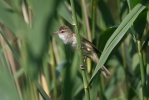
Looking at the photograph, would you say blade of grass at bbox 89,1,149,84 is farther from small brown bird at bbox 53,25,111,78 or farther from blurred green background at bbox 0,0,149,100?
small brown bird at bbox 53,25,111,78

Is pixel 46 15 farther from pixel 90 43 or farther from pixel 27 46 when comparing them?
pixel 90 43

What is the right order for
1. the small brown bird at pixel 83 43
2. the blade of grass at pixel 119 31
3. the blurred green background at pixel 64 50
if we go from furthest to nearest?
A: the small brown bird at pixel 83 43 → the blade of grass at pixel 119 31 → the blurred green background at pixel 64 50

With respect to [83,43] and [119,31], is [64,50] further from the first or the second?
[119,31]

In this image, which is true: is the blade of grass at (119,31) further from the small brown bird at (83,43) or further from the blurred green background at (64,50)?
the small brown bird at (83,43)

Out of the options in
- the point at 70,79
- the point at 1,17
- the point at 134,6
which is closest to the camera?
the point at 70,79

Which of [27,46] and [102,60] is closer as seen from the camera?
[27,46]

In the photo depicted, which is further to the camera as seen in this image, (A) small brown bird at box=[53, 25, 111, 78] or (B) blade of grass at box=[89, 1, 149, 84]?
(A) small brown bird at box=[53, 25, 111, 78]

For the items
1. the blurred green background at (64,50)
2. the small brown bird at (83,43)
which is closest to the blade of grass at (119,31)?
the blurred green background at (64,50)

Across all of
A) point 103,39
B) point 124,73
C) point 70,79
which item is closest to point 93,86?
point 103,39

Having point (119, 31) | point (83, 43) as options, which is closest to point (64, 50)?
point (83, 43)

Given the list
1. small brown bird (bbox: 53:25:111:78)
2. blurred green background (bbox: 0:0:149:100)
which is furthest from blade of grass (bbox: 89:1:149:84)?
small brown bird (bbox: 53:25:111:78)

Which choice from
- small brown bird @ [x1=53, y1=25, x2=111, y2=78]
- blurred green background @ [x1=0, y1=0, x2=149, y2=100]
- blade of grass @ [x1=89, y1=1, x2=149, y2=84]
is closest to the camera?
blurred green background @ [x1=0, y1=0, x2=149, y2=100]
